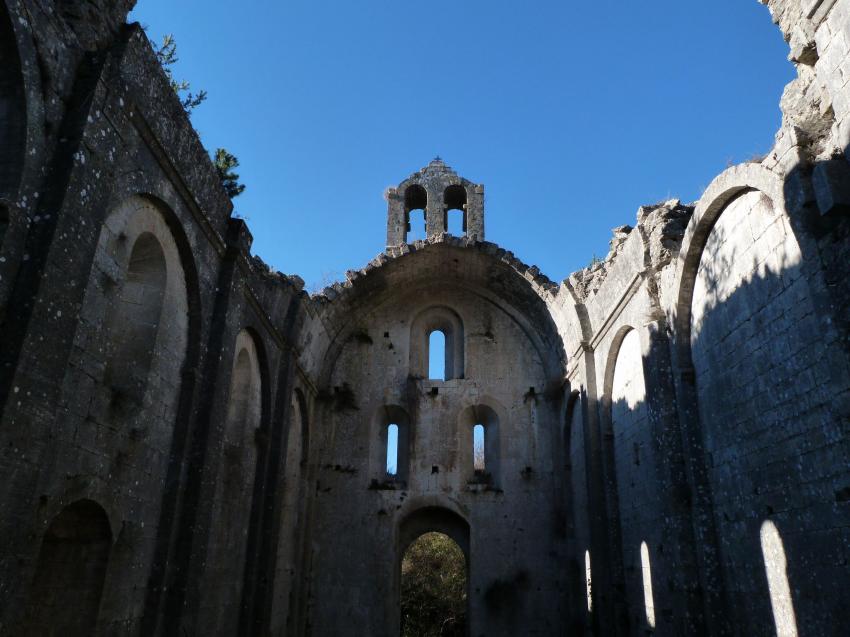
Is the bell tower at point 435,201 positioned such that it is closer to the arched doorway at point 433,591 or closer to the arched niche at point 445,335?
the arched niche at point 445,335

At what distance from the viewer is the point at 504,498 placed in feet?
49.5

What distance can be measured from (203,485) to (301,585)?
20.9 feet

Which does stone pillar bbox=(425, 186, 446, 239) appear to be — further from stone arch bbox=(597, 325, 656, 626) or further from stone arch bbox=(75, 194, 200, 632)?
stone arch bbox=(75, 194, 200, 632)

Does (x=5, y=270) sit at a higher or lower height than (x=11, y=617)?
higher

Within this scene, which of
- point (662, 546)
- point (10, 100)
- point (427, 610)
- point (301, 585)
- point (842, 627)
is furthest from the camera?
point (427, 610)

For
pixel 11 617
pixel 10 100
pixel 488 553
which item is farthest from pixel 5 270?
pixel 488 553

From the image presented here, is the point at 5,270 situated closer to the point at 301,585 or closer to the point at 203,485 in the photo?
the point at 203,485

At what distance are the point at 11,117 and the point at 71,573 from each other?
178 inches

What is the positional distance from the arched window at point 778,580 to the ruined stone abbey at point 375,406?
44 mm

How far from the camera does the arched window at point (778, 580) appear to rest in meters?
6.69

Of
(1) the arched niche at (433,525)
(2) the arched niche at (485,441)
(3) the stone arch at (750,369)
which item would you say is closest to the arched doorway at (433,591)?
(1) the arched niche at (433,525)

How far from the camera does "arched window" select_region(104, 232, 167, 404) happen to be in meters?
7.44

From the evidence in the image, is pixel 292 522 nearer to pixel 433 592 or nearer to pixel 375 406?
pixel 375 406

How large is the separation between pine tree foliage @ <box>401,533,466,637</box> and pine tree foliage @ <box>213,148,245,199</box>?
39.1ft
